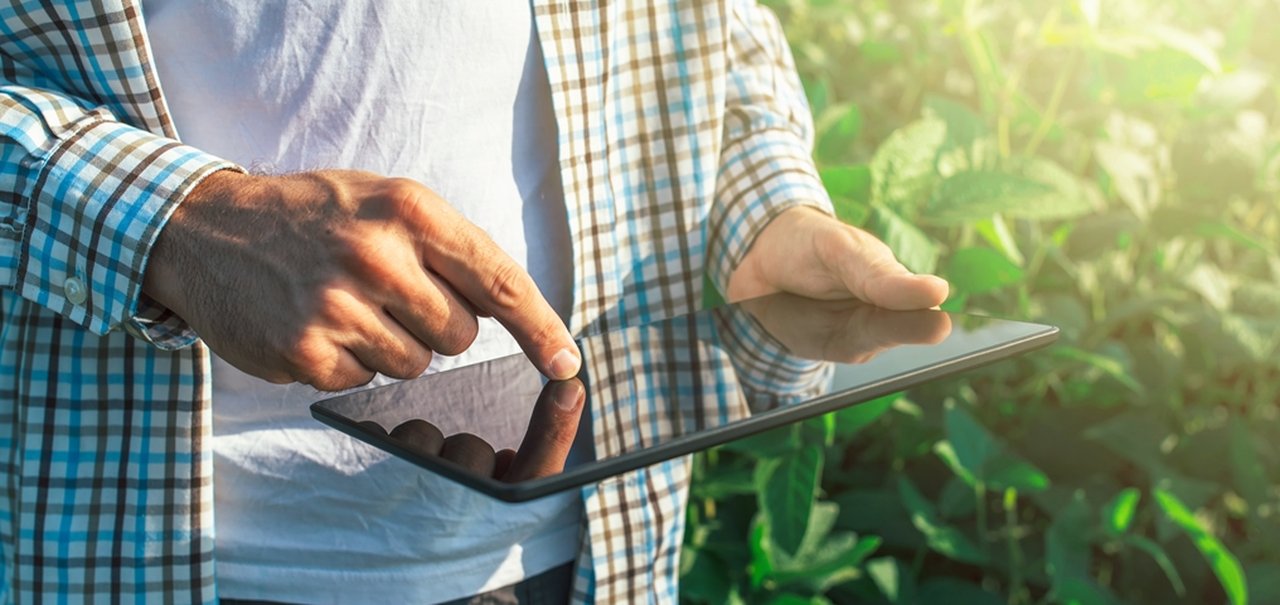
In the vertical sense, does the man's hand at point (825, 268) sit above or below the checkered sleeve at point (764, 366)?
above

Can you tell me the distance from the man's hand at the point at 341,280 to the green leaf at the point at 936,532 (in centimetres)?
68

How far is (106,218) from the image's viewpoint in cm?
66

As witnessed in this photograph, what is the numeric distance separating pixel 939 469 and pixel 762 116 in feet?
1.94

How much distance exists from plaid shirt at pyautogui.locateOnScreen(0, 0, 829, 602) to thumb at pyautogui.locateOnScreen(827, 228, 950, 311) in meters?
0.11

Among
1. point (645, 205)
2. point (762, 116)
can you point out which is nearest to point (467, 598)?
point (645, 205)

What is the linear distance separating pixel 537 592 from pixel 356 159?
0.35 m

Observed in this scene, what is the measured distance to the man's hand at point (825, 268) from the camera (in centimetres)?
76

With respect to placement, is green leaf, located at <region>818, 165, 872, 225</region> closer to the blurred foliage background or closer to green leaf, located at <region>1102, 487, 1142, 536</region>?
the blurred foliage background

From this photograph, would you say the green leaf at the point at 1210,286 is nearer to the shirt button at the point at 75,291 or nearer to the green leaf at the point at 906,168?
the green leaf at the point at 906,168

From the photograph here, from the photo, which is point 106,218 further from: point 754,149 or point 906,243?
point 906,243

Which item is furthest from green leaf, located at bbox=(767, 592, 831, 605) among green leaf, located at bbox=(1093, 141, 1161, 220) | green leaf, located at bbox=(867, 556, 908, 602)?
green leaf, located at bbox=(1093, 141, 1161, 220)

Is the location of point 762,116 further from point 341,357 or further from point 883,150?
point 341,357

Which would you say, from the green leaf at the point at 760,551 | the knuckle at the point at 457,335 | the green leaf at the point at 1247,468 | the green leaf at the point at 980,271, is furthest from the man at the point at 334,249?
the green leaf at the point at 1247,468

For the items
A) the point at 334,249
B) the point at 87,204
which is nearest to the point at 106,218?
the point at 87,204
